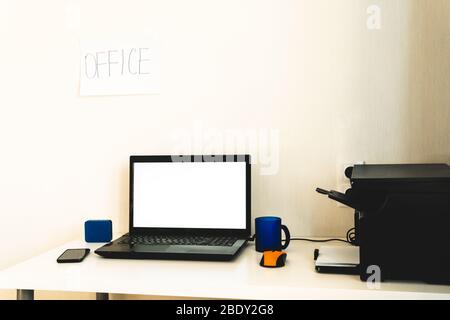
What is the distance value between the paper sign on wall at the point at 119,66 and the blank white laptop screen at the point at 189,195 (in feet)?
0.89

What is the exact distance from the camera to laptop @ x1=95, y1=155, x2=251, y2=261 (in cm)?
139

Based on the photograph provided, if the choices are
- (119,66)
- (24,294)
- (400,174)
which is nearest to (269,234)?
(400,174)

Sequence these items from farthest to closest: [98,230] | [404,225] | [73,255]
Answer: [98,230] < [73,255] < [404,225]

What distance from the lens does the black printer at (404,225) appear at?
0.97m

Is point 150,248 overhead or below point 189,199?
below

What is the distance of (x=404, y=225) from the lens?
99cm

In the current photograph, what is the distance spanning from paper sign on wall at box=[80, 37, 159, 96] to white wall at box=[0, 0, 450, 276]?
0.10 feet

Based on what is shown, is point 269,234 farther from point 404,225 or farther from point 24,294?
point 24,294

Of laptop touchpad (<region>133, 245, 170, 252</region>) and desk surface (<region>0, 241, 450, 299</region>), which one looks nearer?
desk surface (<region>0, 241, 450, 299</region>)

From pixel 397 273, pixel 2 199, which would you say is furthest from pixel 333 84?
pixel 2 199

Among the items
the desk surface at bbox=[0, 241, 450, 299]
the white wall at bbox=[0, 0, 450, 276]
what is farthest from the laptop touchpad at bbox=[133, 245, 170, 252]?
the white wall at bbox=[0, 0, 450, 276]

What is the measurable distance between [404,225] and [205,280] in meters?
0.43

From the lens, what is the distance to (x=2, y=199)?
1.63 metres

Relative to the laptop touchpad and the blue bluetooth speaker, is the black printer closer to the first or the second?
the laptop touchpad
